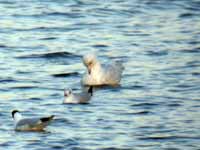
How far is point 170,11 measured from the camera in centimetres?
2580

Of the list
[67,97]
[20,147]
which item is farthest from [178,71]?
[20,147]

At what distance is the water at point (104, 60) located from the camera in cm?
1519

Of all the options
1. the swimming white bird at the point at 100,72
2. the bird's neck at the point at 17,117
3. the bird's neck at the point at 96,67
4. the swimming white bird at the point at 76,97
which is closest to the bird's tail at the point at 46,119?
the bird's neck at the point at 17,117

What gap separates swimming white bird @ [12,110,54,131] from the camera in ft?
49.8

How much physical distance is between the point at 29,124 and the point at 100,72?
432cm

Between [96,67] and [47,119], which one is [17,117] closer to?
[47,119]

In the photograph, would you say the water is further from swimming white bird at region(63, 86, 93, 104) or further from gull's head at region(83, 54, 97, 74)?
gull's head at region(83, 54, 97, 74)

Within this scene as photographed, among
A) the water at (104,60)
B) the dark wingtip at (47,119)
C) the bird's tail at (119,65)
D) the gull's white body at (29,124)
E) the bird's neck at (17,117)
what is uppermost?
the dark wingtip at (47,119)

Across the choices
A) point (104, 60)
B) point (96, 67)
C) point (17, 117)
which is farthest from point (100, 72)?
point (17, 117)

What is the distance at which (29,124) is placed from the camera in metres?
15.3

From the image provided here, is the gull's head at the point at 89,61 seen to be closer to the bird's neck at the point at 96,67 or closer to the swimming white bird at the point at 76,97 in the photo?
the bird's neck at the point at 96,67

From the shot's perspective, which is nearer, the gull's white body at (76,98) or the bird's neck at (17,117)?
the bird's neck at (17,117)

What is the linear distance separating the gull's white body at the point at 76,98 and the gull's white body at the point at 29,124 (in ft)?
5.37

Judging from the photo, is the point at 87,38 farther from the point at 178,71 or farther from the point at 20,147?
the point at 20,147
